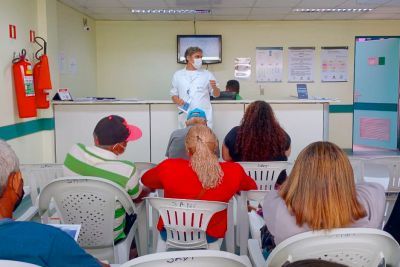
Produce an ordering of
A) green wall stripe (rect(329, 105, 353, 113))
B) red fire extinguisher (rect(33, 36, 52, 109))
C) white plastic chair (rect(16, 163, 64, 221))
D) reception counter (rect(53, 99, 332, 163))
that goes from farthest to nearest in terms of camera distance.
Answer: green wall stripe (rect(329, 105, 353, 113)) → reception counter (rect(53, 99, 332, 163)) → red fire extinguisher (rect(33, 36, 52, 109)) → white plastic chair (rect(16, 163, 64, 221))

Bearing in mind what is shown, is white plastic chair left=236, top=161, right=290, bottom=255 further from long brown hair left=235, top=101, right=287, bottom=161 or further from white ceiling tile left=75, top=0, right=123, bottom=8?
white ceiling tile left=75, top=0, right=123, bottom=8

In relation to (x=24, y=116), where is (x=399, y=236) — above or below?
below

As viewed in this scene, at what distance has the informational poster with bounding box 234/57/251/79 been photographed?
8.21 meters

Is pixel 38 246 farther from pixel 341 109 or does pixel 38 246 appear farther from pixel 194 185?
pixel 341 109

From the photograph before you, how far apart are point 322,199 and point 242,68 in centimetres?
679

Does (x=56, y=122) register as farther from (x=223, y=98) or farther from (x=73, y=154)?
(x=73, y=154)

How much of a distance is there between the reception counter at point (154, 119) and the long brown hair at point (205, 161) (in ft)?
10.7

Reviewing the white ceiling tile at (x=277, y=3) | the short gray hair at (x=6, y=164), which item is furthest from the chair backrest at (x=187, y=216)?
the white ceiling tile at (x=277, y=3)

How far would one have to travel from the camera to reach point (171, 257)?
121cm

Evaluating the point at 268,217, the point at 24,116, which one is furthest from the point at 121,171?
the point at 24,116

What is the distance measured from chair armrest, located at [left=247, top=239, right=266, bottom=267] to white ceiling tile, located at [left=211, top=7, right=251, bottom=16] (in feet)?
18.1

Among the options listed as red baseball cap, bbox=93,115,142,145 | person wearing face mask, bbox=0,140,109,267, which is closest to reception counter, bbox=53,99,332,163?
red baseball cap, bbox=93,115,142,145

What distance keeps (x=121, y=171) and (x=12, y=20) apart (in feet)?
10.3

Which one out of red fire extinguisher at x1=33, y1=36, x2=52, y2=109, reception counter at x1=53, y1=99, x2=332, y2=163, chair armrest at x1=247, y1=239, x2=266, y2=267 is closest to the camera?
chair armrest at x1=247, y1=239, x2=266, y2=267
